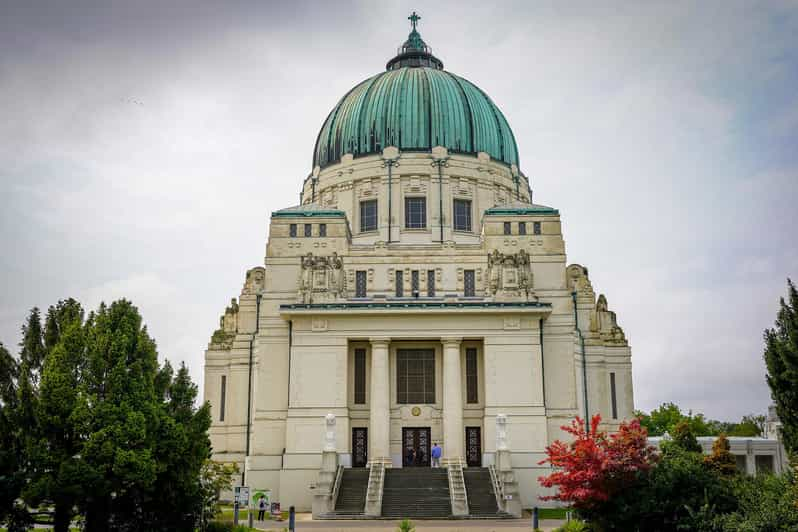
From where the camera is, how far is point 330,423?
4425 centimetres

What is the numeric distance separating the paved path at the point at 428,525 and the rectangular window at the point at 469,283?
15.6 m

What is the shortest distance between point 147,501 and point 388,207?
3200cm

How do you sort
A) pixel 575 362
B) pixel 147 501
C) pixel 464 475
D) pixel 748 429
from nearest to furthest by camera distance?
pixel 147 501, pixel 464 475, pixel 575 362, pixel 748 429

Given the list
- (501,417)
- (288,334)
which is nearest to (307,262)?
(288,334)

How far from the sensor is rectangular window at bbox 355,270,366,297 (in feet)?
167

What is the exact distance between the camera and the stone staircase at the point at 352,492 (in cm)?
4022

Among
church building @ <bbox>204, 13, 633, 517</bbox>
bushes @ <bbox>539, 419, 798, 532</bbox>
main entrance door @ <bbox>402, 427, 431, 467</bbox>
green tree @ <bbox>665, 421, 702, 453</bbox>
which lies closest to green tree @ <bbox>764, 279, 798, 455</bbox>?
bushes @ <bbox>539, 419, 798, 532</bbox>

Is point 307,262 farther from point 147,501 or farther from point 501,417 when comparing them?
point 147,501

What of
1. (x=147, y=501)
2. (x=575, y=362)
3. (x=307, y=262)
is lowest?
(x=147, y=501)

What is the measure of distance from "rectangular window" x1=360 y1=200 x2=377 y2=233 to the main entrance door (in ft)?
50.7

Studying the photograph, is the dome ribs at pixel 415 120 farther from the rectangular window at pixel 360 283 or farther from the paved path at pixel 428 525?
the paved path at pixel 428 525

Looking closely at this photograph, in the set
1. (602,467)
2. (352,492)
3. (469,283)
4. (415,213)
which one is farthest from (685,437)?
(415,213)

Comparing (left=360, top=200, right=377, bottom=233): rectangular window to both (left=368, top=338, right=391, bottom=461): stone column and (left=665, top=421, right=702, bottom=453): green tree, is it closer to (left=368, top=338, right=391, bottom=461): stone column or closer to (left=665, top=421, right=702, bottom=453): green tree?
(left=368, top=338, right=391, bottom=461): stone column

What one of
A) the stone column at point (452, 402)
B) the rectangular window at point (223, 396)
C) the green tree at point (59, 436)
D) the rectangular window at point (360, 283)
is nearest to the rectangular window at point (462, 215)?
the rectangular window at point (360, 283)
